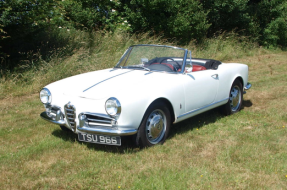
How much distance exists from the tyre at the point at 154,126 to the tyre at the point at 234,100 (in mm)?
1857

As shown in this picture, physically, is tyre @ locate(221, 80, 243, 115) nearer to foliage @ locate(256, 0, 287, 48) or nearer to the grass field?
the grass field

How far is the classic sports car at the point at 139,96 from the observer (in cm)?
397

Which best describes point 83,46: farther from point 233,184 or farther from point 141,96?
point 233,184

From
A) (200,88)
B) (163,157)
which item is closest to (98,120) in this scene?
(163,157)

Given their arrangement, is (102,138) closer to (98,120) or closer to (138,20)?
(98,120)

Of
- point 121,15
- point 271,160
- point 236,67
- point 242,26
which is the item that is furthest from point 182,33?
point 271,160

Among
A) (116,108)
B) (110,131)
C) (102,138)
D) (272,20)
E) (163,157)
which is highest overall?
(272,20)

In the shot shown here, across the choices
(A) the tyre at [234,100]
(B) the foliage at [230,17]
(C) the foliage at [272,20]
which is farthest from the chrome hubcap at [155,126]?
(C) the foliage at [272,20]

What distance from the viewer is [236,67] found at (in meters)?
6.10

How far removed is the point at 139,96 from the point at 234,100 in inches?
110

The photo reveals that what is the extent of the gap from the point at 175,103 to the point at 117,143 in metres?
1.11

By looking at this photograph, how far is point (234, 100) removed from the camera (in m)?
6.18

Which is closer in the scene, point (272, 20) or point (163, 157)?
point (163, 157)

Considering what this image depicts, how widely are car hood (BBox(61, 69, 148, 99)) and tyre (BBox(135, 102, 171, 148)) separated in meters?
0.45
